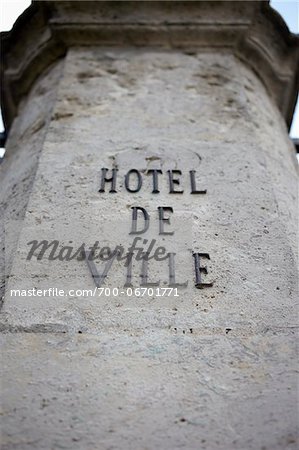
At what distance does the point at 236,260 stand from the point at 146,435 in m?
0.91

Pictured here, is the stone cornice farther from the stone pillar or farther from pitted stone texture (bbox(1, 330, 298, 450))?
pitted stone texture (bbox(1, 330, 298, 450))

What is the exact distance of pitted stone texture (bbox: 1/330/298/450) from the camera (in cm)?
176

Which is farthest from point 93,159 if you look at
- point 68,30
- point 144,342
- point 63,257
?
point 68,30

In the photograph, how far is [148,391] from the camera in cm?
191

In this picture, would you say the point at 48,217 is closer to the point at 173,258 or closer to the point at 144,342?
the point at 173,258

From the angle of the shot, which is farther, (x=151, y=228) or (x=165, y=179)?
(x=165, y=179)

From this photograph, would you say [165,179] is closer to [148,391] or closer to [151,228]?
[151,228]

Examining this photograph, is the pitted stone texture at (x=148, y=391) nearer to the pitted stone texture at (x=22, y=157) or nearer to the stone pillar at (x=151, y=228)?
the stone pillar at (x=151, y=228)

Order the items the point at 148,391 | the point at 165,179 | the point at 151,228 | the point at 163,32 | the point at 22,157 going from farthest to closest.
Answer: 1. the point at 163,32
2. the point at 22,157
3. the point at 165,179
4. the point at 151,228
5. the point at 148,391

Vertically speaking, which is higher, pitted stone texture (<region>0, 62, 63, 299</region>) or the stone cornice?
the stone cornice

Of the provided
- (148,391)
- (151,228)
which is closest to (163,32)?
(151,228)

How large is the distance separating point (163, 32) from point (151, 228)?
74.7 inches

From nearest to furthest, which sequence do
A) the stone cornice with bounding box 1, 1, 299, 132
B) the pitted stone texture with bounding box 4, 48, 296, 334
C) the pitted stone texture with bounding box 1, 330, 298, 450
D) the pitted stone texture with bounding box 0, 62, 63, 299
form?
the pitted stone texture with bounding box 1, 330, 298, 450 < the pitted stone texture with bounding box 4, 48, 296, 334 < the pitted stone texture with bounding box 0, 62, 63, 299 < the stone cornice with bounding box 1, 1, 299, 132

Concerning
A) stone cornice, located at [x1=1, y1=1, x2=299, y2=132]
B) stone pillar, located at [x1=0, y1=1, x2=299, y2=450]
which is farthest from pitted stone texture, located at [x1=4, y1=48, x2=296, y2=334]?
stone cornice, located at [x1=1, y1=1, x2=299, y2=132]
